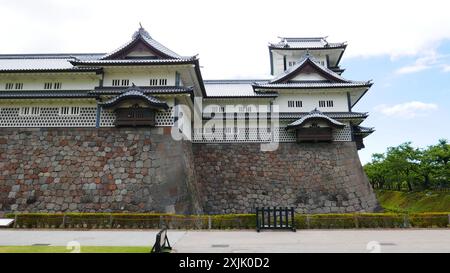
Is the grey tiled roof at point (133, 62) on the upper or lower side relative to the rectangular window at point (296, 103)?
upper

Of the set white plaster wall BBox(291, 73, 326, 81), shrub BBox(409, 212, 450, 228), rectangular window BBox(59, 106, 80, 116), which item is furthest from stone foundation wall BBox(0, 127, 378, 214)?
shrub BBox(409, 212, 450, 228)

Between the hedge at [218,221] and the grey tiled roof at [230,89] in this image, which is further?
the grey tiled roof at [230,89]

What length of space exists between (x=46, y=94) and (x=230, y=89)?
15.5m

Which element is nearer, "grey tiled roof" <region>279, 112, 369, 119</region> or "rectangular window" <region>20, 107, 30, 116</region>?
"rectangular window" <region>20, 107, 30, 116</region>

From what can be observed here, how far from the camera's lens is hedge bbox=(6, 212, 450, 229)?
48.6ft

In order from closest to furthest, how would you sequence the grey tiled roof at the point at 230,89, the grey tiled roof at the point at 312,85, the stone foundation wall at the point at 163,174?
the stone foundation wall at the point at 163,174
the grey tiled roof at the point at 312,85
the grey tiled roof at the point at 230,89

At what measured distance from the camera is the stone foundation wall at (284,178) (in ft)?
72.2

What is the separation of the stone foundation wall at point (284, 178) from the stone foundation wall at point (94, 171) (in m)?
3.22

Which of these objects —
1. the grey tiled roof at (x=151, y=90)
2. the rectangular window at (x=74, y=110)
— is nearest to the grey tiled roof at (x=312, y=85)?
the grey tiled roof at (x=151, y=90)

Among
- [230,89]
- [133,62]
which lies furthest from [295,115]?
[133,62]

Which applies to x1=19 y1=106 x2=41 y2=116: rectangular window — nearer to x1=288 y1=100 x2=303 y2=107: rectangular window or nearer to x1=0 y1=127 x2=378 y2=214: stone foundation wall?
x1=0 y1=127 x2=378 y2=214: stone foundation wall

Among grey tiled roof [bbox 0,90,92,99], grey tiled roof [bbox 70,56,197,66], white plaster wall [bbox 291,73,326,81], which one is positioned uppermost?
white plaster wall [bbox 291,73,326,81]

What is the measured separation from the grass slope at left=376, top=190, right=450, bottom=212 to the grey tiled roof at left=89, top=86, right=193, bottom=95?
22251mm

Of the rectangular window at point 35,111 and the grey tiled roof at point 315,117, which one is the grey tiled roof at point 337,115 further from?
the rectangular window at point 35,111
